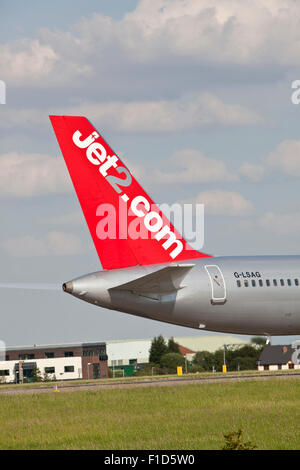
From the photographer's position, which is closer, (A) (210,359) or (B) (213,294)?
(B) (213,294)

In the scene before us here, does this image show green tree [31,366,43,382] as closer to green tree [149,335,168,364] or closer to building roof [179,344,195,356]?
green tree [149,335,168,364]

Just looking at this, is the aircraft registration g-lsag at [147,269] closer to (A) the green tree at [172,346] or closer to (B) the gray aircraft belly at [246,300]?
(B) the gray aircraft belly at [246,300]

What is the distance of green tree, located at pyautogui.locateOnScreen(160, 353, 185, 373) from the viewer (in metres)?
96.2

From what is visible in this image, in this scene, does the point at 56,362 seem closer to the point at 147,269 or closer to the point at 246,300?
the point at 246,300

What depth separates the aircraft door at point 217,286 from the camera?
47.5m

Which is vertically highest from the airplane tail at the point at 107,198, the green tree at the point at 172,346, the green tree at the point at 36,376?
the airplane tail at the point at 107,198

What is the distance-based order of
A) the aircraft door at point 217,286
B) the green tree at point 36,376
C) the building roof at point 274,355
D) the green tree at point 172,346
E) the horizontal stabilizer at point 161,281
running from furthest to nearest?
the green tree at point 36,376 → the building roof at point 274,355 → the green tree at point 172,346 → the aircraft door at point 217,286 → the horizontal stabilizer at point 161,281

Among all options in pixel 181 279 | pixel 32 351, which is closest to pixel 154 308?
pixel 181 279

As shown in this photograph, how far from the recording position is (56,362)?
145750mm

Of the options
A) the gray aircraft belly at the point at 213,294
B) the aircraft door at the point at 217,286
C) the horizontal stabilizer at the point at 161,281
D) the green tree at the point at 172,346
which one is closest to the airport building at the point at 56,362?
the green tree at the point at 172,346

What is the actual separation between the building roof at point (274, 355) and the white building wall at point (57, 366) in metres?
50.1

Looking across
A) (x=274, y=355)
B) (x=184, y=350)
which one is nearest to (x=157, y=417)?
(x=184, y=350)

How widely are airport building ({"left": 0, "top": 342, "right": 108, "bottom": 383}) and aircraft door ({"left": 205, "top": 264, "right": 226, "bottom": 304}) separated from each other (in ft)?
287

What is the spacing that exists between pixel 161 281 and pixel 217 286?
11.7ft
